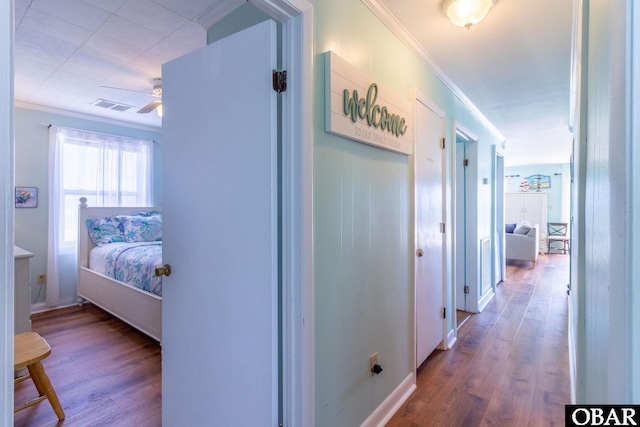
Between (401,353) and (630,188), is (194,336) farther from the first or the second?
(630,188)

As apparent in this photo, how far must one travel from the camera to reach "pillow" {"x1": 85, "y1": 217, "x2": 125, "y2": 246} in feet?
12.6

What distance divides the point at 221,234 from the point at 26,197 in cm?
375

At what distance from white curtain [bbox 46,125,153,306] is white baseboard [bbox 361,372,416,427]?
4160 mm

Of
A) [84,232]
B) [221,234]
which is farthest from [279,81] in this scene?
[84,232]

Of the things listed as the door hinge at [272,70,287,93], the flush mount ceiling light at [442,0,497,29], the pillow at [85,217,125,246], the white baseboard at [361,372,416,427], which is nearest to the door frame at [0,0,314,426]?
the door hinge at [272,70,287,93]

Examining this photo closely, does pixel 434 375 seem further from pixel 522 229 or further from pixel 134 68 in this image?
pixel 522 229

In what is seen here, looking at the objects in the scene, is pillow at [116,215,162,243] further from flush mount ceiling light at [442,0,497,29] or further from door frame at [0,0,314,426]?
flush mount ceiling light at [442,0,497,29]

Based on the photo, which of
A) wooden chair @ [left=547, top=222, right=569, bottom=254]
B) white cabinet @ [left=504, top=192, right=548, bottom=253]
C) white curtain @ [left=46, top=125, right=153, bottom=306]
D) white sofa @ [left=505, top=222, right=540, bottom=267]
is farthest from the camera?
white cabinet @ [left=504, top=192, right=548, bottom=253]

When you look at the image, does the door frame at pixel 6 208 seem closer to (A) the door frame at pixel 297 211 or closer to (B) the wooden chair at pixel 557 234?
(A) the door frame at pixel 297 211

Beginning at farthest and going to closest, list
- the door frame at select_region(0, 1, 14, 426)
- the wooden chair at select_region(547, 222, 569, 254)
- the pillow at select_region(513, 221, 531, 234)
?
the wooden chair at select_region(547, 222, 569, 254)
the pillow at select_region(513, 221, 531, 234)
the door frame at select_region(0, 1, 14, 426)

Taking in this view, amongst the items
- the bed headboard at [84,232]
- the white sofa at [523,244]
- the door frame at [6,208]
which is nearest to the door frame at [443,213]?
the door frame at [6,208]

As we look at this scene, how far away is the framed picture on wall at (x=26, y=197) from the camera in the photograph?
11.4ft

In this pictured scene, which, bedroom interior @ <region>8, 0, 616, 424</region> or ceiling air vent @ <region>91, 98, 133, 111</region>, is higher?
ceiling air vent @ <region>91, 98, 133, 111</region>

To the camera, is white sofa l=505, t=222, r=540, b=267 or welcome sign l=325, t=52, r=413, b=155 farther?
white sofa l=505, t=222, r=540, b=267
